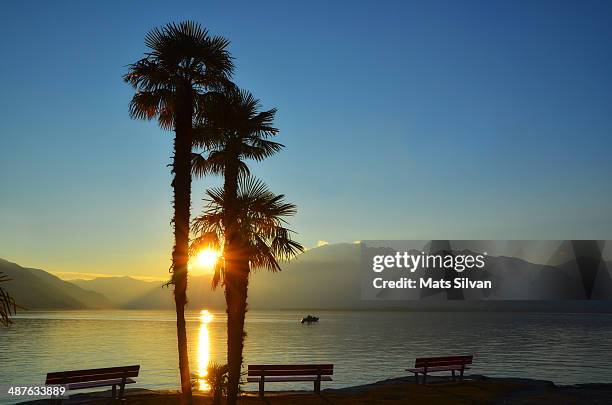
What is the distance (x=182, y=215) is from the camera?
778 inches

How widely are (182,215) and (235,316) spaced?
3.67 meters

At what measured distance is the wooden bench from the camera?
21164 mm

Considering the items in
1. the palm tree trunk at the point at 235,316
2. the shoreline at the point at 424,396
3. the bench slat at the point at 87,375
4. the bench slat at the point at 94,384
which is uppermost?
the palm tree trunk at the point at 235,316

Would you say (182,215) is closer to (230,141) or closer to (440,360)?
(230,141)

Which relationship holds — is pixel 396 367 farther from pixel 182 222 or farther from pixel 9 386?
pixel 182 222

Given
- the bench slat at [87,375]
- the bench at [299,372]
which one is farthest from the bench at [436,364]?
the bench slat at [87,375]

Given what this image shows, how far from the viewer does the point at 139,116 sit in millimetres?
21188

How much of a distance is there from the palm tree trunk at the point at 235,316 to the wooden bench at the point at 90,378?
519 cm

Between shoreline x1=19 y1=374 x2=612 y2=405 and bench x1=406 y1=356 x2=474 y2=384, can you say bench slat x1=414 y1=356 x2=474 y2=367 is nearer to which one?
bench x1=406 y1=356 x2=474 y2=384

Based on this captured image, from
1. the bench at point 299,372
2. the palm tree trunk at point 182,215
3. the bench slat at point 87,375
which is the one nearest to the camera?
the palm tree trunk at point 182,215

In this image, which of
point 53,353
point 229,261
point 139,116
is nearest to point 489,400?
point 229,261

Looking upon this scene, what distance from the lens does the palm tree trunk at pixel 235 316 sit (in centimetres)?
1905

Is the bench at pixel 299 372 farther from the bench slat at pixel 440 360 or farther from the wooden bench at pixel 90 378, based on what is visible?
the wooden bench at pixel 90 378

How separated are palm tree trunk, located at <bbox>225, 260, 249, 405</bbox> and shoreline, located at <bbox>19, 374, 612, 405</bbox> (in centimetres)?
261
